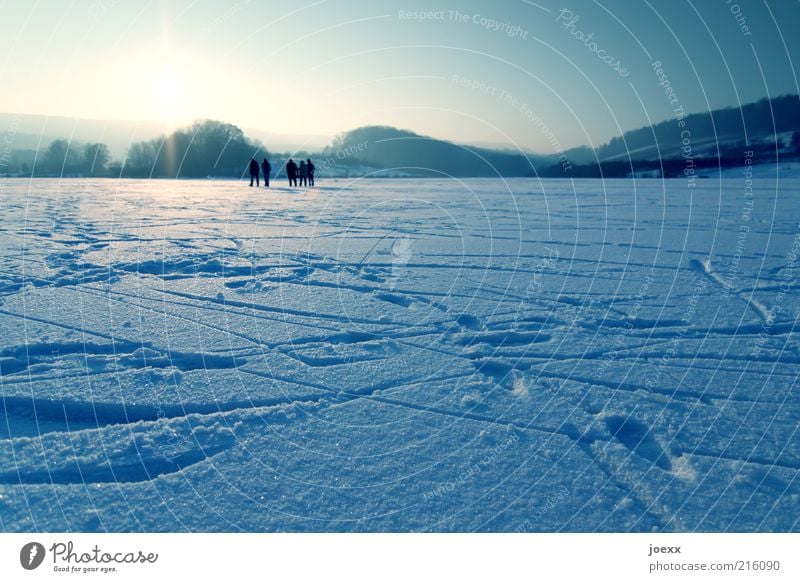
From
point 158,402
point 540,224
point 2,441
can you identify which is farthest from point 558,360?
point 540,224

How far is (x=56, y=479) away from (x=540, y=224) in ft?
29.9

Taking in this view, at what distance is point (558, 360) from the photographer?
3092mm

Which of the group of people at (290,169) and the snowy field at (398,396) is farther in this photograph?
the group of people at (290,169)

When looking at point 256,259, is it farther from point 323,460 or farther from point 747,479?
point 747,479

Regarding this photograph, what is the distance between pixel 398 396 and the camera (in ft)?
8.64
